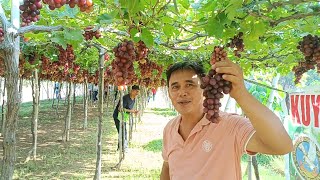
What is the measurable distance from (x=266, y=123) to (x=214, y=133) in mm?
592

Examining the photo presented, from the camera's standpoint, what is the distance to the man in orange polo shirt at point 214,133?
4.73 ft

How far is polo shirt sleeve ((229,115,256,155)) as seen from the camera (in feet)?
5.91

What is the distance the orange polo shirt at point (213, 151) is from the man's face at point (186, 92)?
0.12 metres

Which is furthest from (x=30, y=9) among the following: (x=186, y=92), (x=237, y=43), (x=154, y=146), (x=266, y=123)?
(x=154, y=146)

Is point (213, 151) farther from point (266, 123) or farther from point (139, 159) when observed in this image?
point (139, 159)

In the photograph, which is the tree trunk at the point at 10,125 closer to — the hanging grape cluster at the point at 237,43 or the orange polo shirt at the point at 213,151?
the orange polo shirt at the point at 213,151

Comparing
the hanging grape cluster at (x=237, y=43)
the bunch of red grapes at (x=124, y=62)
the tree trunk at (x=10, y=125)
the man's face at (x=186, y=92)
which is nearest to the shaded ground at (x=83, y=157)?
the tree trunk at (x=10, y=125)

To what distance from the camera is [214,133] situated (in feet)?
6.62

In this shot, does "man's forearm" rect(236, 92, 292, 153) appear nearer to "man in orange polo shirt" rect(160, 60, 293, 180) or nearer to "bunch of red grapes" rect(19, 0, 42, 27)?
"man in orange polo shirt" rect(160, 60, 293, 180)

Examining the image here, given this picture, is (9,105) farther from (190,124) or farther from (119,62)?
(190,124)

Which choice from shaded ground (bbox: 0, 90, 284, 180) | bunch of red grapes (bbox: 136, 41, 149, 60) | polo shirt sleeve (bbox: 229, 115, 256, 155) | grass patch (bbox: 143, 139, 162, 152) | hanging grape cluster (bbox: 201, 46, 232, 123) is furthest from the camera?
grass patch (bbox: 143, 139, 162, 152)

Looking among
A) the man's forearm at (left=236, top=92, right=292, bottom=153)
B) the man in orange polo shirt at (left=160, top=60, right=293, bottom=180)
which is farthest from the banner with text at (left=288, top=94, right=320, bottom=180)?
the man's forearm at (left=236, top=92, right=292, bottom=153)

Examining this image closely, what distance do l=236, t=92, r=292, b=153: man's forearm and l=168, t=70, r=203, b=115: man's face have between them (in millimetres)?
732

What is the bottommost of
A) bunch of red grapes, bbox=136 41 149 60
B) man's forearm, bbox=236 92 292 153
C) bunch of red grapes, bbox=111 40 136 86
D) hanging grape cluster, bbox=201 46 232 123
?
man's forearm, bbox=236 92 292 153
